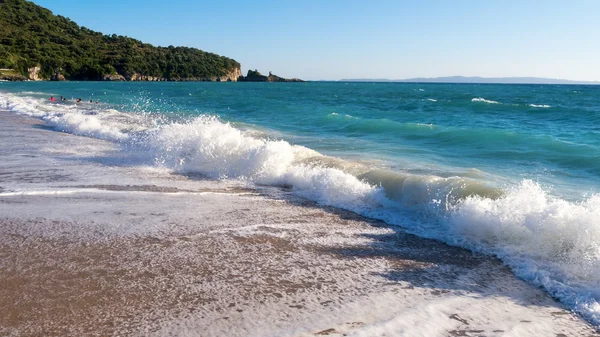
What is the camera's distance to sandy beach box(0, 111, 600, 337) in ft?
13.1

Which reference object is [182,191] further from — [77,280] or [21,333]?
[21,333]

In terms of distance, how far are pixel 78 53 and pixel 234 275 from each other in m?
133

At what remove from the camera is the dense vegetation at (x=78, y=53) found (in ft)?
342

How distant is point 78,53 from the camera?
12275 cm

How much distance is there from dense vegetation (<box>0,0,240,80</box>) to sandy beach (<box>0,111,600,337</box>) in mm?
101504

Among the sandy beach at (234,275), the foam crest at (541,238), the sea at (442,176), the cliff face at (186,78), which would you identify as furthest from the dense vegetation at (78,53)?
the foam crest at (541,238)

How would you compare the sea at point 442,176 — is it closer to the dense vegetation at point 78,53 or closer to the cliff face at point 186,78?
the dense vegetation at point 78,53

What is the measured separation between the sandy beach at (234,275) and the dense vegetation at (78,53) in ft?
333

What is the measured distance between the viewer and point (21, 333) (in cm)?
372

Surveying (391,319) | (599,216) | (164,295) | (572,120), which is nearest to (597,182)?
(599,216)

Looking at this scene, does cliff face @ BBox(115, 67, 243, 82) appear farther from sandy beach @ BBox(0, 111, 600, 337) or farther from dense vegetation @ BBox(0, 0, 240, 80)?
sandy beach @ BBox(0, 111, 600, 337)

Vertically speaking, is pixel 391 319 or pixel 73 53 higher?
pixel 73 53

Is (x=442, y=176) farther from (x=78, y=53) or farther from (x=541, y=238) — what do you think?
(x=78, y=53)

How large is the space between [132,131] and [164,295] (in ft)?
46.2
